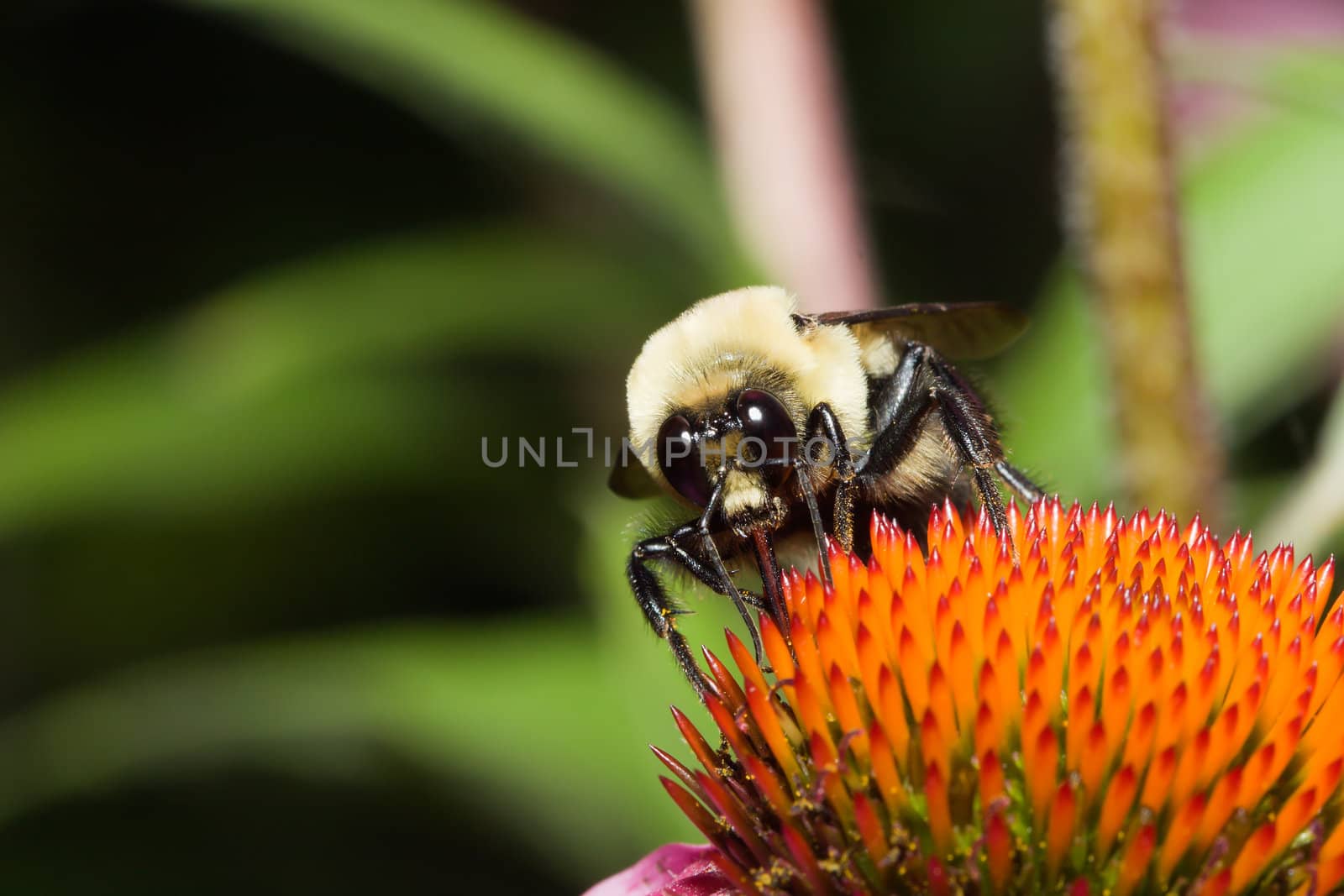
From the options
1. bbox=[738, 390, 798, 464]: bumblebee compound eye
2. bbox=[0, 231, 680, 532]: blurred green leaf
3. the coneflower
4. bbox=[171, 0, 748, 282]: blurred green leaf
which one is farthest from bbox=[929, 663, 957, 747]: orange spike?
bbox=[0, 231, 680, 532]: blurred green leaf

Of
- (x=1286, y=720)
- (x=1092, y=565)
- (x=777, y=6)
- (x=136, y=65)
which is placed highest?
(x=136, y=65)

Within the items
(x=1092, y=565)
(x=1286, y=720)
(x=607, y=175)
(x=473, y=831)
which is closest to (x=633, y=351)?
(x=607, y=175)

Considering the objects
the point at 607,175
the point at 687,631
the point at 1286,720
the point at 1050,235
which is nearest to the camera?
the point at 1286,720

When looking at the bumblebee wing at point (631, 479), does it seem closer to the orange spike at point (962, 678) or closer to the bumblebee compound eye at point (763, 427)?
the bumblebee compound eye at point (763, 427)

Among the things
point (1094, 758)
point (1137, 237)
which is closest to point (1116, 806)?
point (1094, 758)

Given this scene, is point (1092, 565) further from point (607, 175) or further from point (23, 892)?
point (23, 892)

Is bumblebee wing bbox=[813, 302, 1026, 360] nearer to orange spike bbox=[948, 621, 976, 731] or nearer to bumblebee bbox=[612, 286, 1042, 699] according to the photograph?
bumblebee bbox=[612, 286, 1042, 699]

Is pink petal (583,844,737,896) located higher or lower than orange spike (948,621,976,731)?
lower
